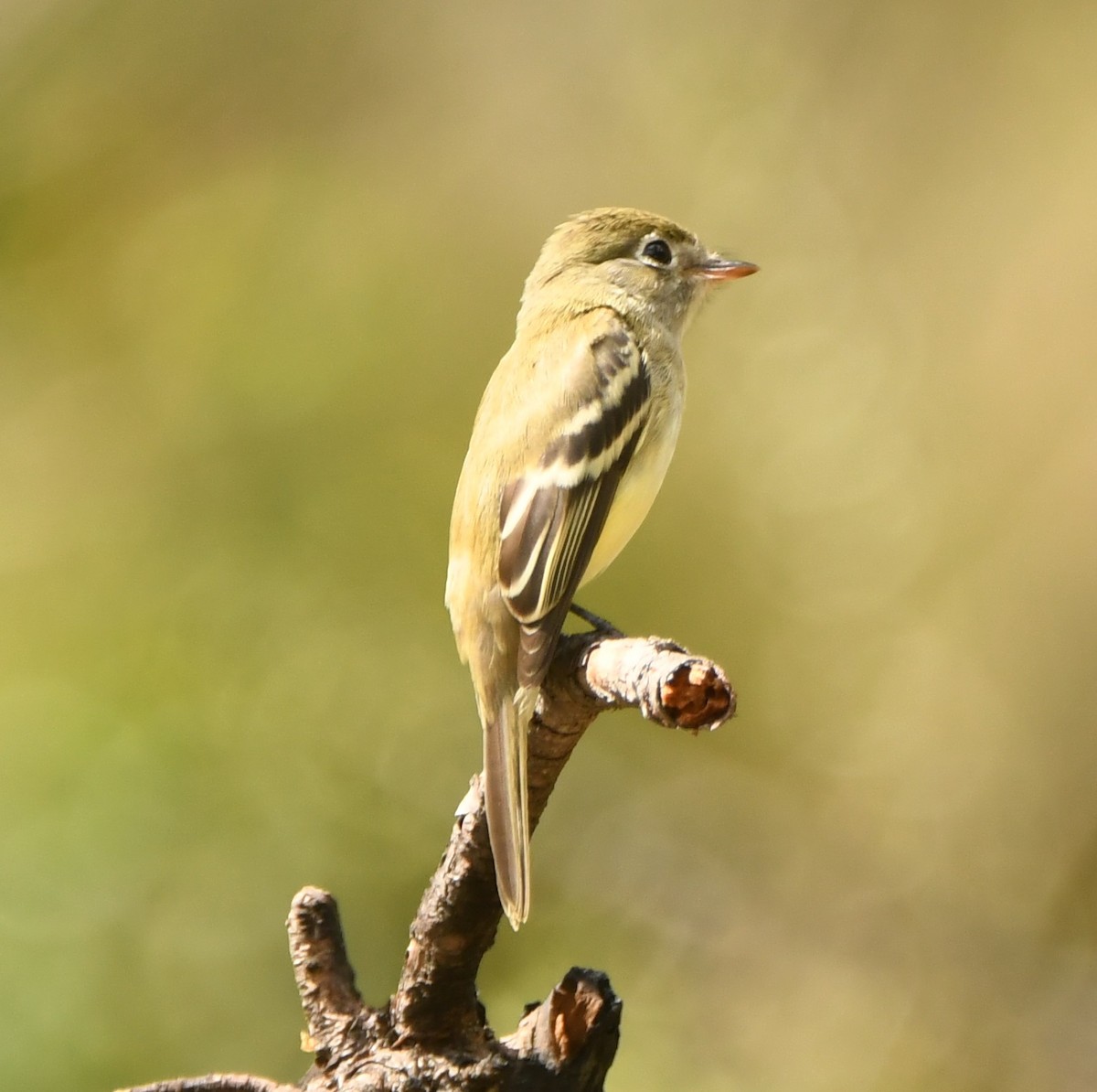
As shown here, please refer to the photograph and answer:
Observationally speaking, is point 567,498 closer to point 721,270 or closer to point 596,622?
point 596,622

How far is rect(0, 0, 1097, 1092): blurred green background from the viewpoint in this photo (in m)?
3.91

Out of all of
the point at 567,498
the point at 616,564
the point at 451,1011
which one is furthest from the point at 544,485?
the point at 616,564

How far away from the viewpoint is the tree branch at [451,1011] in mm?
2012

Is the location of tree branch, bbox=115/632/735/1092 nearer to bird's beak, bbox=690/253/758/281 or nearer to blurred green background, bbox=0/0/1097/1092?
blurred green background, bbox=0/0/1097/1092

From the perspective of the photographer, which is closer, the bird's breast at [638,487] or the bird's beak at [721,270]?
the bird's breast at [638,487]

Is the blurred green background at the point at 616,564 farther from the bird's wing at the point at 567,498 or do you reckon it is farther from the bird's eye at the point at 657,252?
the bird's wing at the point at 567,498

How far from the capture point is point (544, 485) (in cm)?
291

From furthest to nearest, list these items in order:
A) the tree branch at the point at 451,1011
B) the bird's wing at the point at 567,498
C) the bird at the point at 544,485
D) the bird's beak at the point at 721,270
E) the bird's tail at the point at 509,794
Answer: the bird's beak at the point at 721,270, the bird's wing at the point at 567,498, the bird at the point at 544,485, the bird's tail at the point at 509,794, the tree branch at the point at 451,1011

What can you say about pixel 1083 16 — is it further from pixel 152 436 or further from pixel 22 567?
pixel 22 567

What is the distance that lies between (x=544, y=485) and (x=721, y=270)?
121cm

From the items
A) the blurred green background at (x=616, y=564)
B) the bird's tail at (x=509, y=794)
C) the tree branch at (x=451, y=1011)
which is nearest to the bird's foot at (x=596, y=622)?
the bird's tail at (x=509, y=794)

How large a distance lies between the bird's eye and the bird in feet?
0.55

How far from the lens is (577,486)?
2936 mm

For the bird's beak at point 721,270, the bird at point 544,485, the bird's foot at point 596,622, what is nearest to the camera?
the bird at point 544,485
